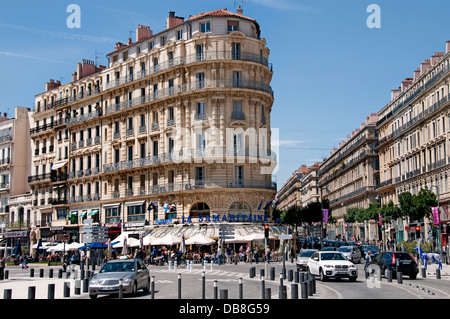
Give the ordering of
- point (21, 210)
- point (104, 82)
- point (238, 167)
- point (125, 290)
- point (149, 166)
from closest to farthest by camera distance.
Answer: point (125, 290)
point (238, 167)
point (149, 166)
point (104, 82)
point (21, 210)

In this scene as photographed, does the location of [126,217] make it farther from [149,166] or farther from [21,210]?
[21,210]

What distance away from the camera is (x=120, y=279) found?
19.5 meters

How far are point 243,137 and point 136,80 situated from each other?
45.9ft

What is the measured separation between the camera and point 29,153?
75812 millimetres

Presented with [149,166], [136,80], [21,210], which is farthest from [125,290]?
[21,210]

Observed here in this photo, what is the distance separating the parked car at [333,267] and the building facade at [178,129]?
24.7 meters

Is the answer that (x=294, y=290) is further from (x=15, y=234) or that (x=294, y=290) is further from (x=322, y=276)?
(x=15, y=234)

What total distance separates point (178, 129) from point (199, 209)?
784cm

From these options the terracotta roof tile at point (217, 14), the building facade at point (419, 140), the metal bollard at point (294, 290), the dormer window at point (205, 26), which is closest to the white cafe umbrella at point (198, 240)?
the building facade at point (419, 140)

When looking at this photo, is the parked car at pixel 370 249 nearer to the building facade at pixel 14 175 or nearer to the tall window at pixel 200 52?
the tall window at pixel 200 52

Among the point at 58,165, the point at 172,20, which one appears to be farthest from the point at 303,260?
the point at 58,165

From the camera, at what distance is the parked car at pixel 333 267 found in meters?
25.3

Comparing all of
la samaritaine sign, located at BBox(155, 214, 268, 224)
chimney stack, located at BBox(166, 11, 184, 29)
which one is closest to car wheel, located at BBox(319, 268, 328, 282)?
la samaritaine sign, located at BBox(155, 214, 268, 224)

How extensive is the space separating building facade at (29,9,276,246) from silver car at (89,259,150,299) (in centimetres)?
2986
